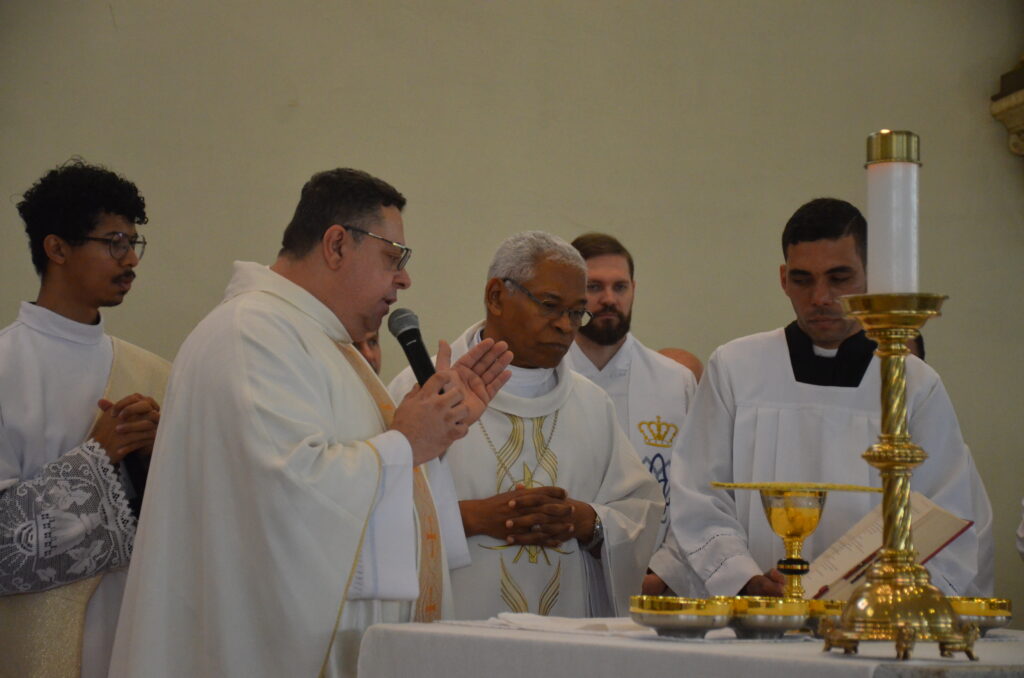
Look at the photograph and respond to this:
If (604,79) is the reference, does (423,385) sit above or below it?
below

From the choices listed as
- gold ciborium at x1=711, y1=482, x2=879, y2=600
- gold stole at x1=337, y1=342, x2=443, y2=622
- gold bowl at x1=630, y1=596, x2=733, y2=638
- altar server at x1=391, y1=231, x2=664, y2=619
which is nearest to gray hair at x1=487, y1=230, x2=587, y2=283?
altar server at x1=391, y1=231, x2=664, y2=619

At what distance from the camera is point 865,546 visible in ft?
9.50

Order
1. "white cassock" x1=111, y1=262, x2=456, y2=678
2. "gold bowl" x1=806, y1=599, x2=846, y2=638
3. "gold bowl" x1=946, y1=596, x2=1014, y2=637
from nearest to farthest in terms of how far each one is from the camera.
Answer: "gold bowl" x1=806, y1=599, x2=846, y2=638 → "gold bowl" x1=946, y1=596, x2=1014, y2=637 → "white cassock" x1=111, y1=262, x2=456, y2=678

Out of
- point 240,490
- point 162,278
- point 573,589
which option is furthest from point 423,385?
point 162,278

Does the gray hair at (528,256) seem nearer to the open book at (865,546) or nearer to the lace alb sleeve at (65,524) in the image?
the lace alb sleeve at (65,524)

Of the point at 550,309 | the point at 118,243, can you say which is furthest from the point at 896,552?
the point at 118,243

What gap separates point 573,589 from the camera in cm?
415

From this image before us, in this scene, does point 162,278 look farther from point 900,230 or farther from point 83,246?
point 900,230

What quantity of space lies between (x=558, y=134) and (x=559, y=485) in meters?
3.04

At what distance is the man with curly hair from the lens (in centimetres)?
382

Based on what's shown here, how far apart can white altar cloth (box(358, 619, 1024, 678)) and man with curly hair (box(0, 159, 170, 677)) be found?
1.70 m

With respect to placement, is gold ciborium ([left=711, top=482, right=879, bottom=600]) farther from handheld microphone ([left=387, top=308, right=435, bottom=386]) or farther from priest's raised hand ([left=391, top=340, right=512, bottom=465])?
handheld microphone ([left=387, top=308, right=435, bottom=386])

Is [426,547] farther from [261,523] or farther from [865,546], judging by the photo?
[865,546]

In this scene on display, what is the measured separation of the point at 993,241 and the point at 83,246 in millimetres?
5346
